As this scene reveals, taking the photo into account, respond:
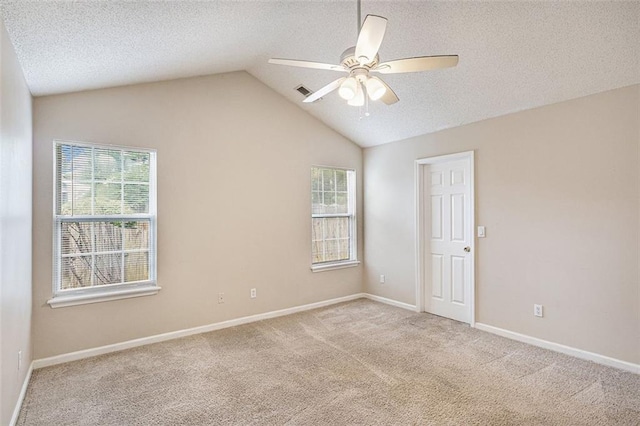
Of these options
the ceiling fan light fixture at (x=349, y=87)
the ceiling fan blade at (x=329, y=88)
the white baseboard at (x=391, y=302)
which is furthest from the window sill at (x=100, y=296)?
the white baseboard at (x=391, y=302)

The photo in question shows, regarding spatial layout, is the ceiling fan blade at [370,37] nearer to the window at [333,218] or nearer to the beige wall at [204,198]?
the beige wall at [204,198]

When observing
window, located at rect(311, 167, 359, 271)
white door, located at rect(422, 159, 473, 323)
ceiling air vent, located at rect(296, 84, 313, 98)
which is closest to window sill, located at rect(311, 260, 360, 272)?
window, located at rect(311, 167, 359, 271)

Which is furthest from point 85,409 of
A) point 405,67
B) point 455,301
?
point 455,301

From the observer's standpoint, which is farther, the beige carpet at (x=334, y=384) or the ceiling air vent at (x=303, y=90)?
the ceiling air vent at (x=303, y=90)

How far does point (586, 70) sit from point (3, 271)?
443cm

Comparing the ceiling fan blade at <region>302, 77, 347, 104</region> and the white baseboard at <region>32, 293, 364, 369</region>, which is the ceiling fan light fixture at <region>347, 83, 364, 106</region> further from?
the white baseboard at <region>32, 293, 364, 369</region>

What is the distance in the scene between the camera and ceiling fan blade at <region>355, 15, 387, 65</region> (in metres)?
1.76

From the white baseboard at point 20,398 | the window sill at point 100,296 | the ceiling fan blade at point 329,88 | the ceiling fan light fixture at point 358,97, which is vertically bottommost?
the white baseboard at point 20,398

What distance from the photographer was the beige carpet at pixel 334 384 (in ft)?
7.61

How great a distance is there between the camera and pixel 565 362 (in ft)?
10.2

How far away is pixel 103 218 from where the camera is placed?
3410 mm

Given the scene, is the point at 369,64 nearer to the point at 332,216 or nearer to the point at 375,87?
the point at 375,87

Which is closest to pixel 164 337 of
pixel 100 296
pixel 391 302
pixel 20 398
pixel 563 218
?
pixel 100 296

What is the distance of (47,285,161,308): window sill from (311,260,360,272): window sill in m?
2.12
